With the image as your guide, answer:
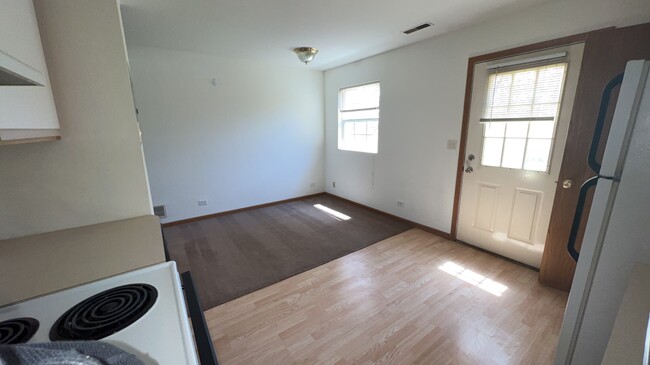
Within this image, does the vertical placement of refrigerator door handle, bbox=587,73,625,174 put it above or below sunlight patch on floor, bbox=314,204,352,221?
above

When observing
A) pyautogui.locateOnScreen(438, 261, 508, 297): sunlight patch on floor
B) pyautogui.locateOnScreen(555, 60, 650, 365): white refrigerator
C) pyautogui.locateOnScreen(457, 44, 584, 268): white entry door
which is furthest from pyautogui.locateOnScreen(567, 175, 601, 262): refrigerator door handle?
pyautogui.locateOnScreen(457, 44, 584, 268): white entry door

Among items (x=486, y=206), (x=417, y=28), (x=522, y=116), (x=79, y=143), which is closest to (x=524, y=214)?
(x=486, y=206)

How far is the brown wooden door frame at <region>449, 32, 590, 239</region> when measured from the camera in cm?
202

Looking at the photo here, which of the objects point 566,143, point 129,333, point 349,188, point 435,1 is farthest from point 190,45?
point 566,143

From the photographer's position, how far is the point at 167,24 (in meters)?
2.46

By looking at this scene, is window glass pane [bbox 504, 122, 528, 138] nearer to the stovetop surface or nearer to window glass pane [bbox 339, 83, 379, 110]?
window glass pane [bbox 339, 83, 379, 110]

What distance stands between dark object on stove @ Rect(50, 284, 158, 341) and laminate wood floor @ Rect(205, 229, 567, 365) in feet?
3.31

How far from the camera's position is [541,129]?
2.22m

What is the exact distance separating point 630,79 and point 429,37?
7.80ft

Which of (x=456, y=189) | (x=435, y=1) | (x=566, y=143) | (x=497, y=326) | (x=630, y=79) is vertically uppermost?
(x=435, y=1)

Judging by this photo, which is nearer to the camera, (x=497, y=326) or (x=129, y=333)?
(x=129, y=333)

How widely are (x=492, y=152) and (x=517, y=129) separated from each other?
12.0 inches

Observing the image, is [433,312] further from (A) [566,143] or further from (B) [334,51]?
(B) [334,51]

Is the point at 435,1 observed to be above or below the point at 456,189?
above
